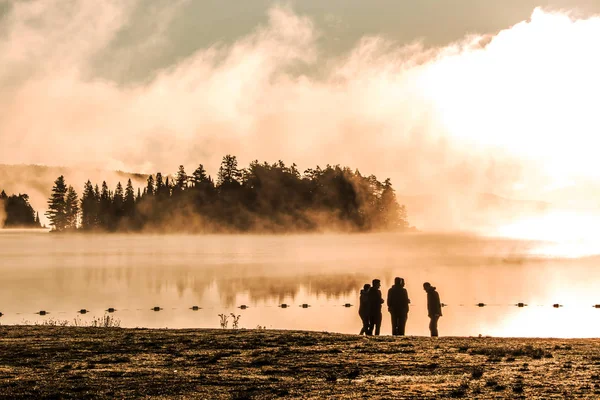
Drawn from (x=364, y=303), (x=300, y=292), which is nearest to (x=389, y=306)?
(x=364, y=303)

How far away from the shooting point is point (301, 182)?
168 meters

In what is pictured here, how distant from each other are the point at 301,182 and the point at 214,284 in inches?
4154

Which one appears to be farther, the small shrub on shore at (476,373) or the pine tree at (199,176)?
the pine tree at (199,176)

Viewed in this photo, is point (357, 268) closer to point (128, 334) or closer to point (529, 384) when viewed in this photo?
point (128, 334)

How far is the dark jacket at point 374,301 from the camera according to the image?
26.0 meters

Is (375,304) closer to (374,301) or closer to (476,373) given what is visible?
(374,301)

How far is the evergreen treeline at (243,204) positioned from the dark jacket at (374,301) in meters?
137

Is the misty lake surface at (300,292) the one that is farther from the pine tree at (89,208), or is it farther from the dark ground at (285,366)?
the pine tree at (89,208)

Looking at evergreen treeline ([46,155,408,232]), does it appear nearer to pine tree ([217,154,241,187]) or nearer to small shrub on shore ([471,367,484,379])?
pine tree ([217,154,241,187])

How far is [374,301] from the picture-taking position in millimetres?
26031

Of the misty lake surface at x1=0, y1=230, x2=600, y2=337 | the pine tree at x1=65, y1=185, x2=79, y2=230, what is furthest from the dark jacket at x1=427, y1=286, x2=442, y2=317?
the pine tree at x1=65, y1=185, x2=79, y2=230

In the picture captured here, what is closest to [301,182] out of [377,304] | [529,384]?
[377,304]

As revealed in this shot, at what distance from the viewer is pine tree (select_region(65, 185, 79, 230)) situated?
187750 millimetres

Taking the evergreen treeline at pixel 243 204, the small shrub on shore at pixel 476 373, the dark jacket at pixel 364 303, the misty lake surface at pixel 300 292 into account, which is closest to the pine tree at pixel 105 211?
the evergreen treeline at pixel 243 204
